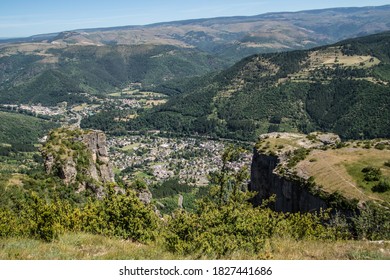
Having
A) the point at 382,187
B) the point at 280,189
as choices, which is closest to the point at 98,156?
the point at 280,189

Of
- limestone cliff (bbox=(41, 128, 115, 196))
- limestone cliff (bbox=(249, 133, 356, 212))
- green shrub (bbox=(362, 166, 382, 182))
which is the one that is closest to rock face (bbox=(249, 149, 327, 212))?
limestone cliff (bbox=(249, 133, 356, 212))

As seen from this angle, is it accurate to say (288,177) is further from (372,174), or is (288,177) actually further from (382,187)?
(382,187)

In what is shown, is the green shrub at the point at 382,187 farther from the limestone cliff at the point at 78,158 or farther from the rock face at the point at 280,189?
the limestone cliff at the point at 78,158

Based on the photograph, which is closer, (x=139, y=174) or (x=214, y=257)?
(x=214, y=257)
